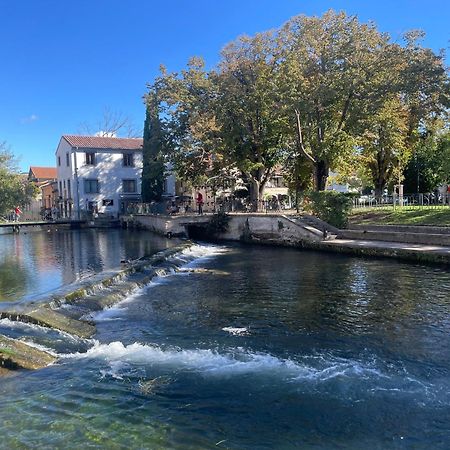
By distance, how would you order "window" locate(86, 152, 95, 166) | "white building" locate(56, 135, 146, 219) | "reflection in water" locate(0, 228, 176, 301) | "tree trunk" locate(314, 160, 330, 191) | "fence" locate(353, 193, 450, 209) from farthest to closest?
1. "window" locate(86, 152, 95, 166)
2. "white building" locate(56, 135, 146, 219)
3. "fence" locate(353, 193, 450, 209)
4. "tree trunk" locate(314, 160, 330, 191)
5. "reflection in water" locate(0, 228, 176, 301)

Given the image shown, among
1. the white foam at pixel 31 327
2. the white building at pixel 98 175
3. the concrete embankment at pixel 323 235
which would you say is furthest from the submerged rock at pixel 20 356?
the white building at pixel 98 175

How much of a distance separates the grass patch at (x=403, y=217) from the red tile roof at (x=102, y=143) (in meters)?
33.6

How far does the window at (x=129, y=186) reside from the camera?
5441 cm

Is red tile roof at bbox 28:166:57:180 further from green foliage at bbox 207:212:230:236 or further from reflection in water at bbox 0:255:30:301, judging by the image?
reflection in water at bbox 0:255:30:301

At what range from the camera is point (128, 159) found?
179ft

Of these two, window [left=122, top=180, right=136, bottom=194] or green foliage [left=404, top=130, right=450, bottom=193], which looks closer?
green foliage [left=404, top=130, right=450, bottom=193]

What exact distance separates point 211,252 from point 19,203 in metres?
36.5

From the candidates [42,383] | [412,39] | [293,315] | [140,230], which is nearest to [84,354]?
[42,383]

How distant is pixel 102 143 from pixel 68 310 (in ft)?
149

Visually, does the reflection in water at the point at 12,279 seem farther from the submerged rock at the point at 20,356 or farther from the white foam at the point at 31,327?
the submerged rock at the point at 20,356

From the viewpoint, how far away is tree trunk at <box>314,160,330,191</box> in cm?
2994

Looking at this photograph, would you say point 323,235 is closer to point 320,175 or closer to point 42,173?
point 320,175

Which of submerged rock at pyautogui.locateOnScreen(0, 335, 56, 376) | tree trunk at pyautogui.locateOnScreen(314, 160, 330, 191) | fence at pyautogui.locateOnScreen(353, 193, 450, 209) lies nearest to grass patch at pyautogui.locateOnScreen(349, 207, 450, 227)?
fence at pyautogui.locateOnScreen(353, 193, 450, 209)

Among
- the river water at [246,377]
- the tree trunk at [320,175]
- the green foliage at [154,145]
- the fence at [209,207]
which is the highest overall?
the green foliage at [154,145]
